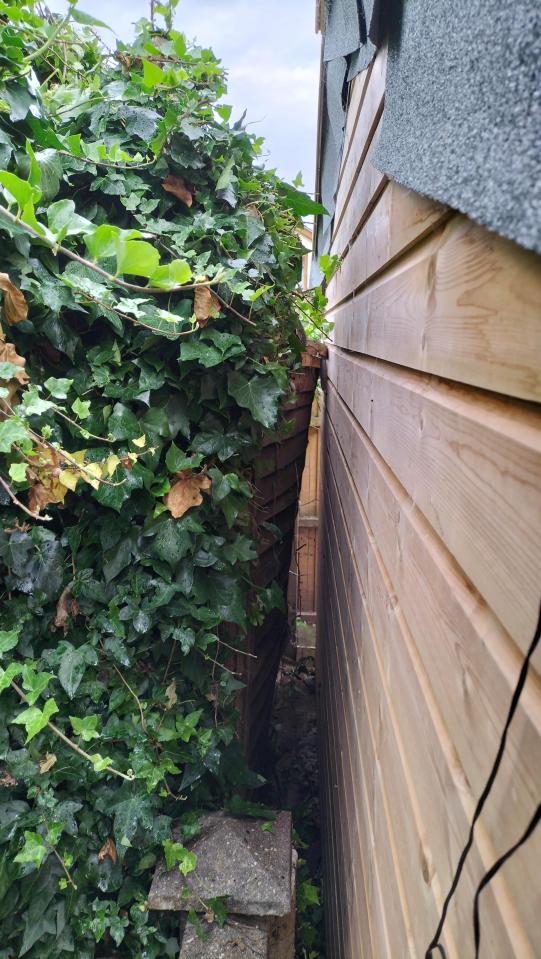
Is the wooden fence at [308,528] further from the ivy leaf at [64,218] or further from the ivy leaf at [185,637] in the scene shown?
the ivy leaf at [64,218]

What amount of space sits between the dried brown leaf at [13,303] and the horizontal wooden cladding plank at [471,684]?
3.74 feet

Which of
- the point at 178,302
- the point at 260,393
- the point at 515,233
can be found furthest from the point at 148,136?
the point at 515,233

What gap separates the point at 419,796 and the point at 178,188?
180cm

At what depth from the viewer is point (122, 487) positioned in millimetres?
1705

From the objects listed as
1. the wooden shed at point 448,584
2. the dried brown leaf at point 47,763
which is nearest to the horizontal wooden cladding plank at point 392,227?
the wooden shed at point 448,584

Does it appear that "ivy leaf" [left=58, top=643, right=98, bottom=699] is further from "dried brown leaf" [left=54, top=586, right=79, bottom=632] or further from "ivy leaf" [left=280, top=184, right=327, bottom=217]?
"ivy leaf" [left=280, top=184, right=327, bottom=217]

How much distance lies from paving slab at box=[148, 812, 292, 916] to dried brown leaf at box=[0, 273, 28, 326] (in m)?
1.69

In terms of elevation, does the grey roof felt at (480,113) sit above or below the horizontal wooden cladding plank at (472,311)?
above

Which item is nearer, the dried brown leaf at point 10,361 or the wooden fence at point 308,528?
the dried brown leaf at point 10,361

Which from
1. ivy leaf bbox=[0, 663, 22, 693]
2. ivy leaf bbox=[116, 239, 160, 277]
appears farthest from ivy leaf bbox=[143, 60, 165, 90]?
ivy leaf bbox=[0, 663, 22, 693]

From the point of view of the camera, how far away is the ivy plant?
65.6 inches

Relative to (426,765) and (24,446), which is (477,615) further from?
(24,446)

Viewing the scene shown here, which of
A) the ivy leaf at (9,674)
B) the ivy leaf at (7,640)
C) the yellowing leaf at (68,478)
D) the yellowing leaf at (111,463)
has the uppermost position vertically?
the yellowing leaf at (111,463)

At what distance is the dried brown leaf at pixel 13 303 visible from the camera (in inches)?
58.8
